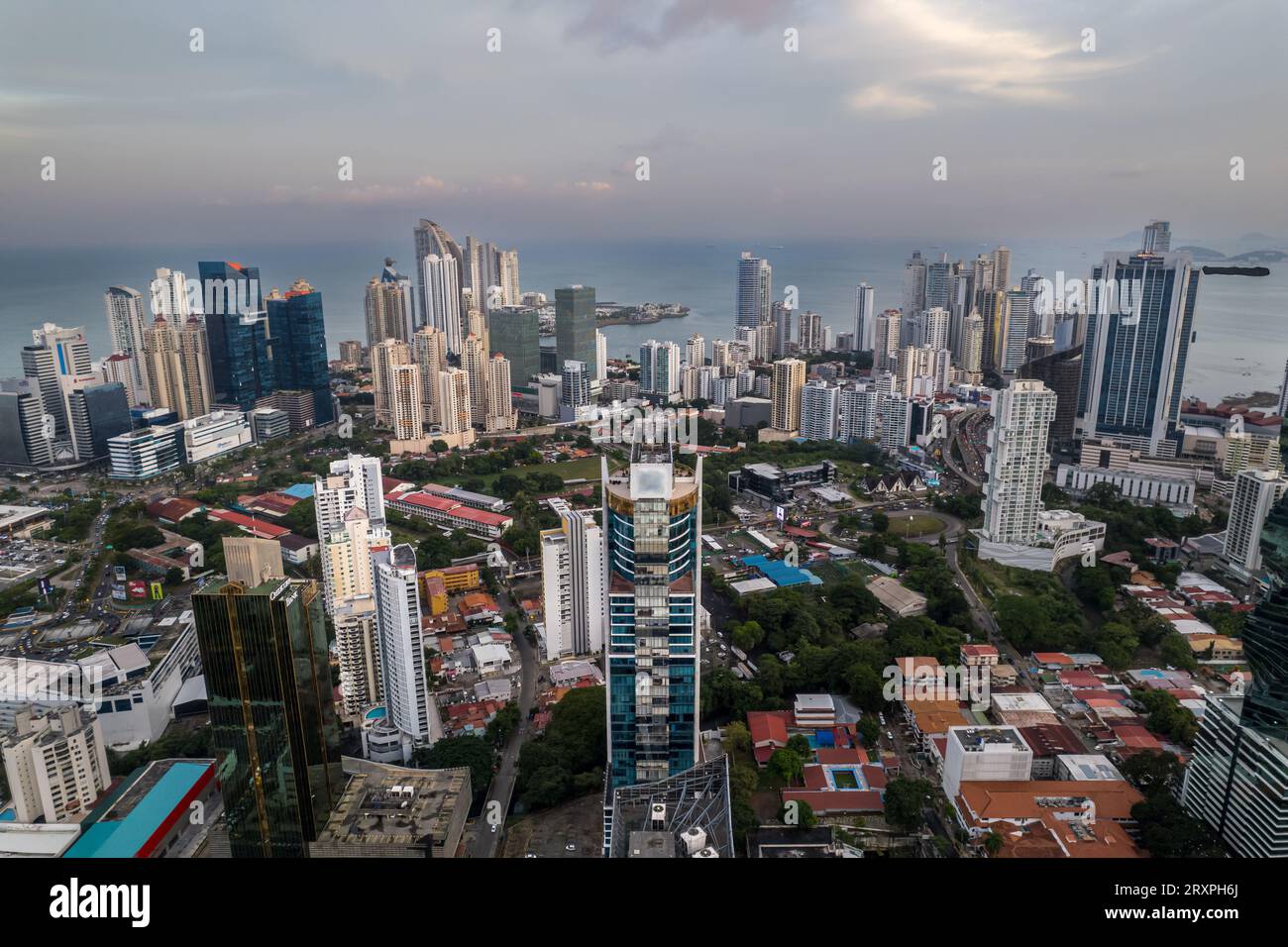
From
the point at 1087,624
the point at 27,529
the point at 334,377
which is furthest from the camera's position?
the point at 334,377

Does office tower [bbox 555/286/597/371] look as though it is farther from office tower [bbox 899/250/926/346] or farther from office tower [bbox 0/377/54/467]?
office tower [bbox 0/377/54/467]

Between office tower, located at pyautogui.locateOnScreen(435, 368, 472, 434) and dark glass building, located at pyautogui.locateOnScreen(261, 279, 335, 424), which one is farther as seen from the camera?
dark glass building, located at pyautogui.locateOnScreen(261, 279, 335, 424)

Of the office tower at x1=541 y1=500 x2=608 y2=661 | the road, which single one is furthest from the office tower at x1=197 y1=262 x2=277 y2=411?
the office tower at x1=541 y1=500 x2=608 y2=661

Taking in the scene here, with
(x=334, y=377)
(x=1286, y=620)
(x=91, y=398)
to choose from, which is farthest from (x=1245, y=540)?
(x=334, y=377)

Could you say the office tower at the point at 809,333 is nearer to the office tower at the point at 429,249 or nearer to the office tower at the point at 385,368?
the office tower at the point at 429,249
